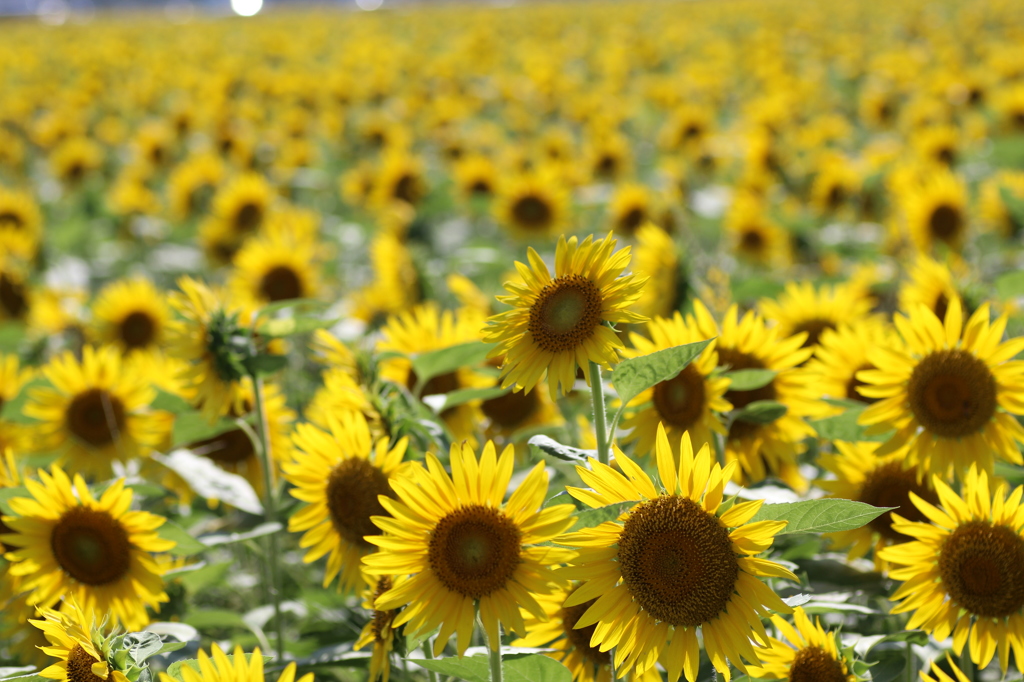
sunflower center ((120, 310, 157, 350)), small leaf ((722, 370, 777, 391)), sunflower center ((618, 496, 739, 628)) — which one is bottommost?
sunflower center ((618, 496, 739, 628))

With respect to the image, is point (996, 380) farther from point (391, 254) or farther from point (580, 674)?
point (391, 254)

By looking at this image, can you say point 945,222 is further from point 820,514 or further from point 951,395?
point 820,514

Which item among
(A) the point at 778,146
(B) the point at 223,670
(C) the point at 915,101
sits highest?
(C) the point at 915,101

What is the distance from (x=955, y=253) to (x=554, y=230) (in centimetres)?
179

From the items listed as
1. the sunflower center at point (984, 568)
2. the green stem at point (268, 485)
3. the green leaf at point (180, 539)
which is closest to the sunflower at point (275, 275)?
→ the green stem at point (268, 485)

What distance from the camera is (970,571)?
4.67 feet

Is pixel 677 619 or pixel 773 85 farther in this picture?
pixel 773 85

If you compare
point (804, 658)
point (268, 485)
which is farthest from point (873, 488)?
point (268, 485)

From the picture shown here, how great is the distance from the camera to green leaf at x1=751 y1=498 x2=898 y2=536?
1216 millimetres

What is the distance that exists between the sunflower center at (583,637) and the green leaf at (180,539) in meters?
0.71

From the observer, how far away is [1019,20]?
10.6 metres

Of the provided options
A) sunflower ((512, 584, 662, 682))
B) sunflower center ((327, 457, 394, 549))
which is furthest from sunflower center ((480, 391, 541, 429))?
sunflower ((512, 584, 662, 682))

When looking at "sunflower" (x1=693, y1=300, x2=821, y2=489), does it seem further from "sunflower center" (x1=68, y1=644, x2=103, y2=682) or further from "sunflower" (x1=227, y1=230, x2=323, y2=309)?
"sunflower" (x1=227, y1=230, x2=323, y2=309)

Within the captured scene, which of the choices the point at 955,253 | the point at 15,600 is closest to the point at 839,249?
the point at 955,253
